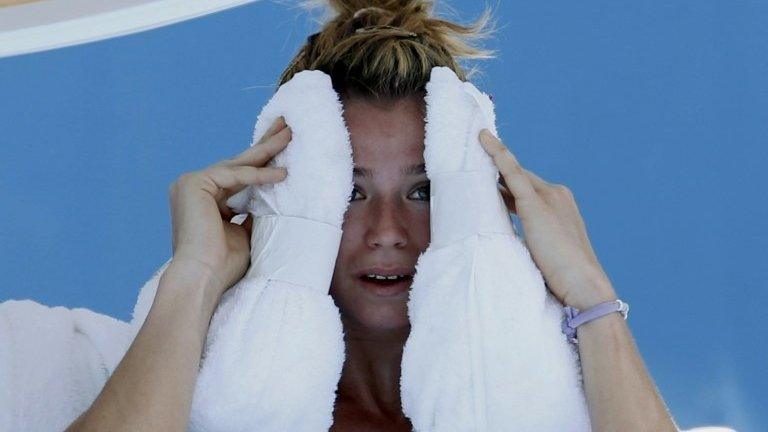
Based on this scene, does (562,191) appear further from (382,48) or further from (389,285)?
(382,48)

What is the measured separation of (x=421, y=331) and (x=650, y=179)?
1350mm

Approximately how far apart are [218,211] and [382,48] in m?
0.38

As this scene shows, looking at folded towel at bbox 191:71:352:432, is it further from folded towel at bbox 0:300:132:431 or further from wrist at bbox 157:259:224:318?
folded towel at bbox 0:300:132:431

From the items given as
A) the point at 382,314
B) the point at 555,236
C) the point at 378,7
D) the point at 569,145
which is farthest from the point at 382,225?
the point at 569,145

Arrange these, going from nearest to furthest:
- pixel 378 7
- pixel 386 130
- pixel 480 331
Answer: pixel 480 331 → pixel 386 130 → pixel 378 7

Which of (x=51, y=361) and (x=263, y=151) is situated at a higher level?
(x=263, y=151)

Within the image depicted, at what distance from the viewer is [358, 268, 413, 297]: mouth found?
51.1 inches

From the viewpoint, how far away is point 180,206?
122cm

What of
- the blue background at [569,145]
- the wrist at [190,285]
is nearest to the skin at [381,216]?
the wrist at [190,285]

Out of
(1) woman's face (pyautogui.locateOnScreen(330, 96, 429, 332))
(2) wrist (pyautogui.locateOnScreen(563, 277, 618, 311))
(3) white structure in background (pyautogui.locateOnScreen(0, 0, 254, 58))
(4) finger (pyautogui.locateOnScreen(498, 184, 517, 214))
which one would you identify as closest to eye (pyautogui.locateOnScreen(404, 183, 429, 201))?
(1) woman's face (pyautogui.locateOnScreen(330, 96, 429, 332))

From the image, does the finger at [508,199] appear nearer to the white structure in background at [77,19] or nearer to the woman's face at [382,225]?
the woman's face at [382,225]

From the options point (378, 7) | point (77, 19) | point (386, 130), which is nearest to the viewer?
point (386, 130)

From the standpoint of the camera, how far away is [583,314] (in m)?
1.16

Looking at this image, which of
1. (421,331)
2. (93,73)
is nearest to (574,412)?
(421,331)
